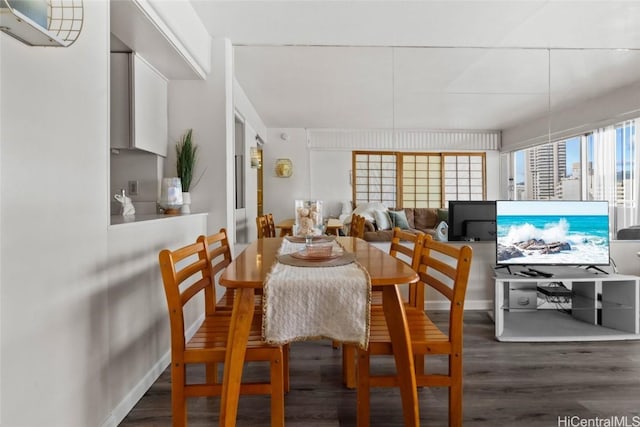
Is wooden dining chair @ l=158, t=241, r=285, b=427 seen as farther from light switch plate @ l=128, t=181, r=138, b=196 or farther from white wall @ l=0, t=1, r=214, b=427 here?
light switch plate @ l=128, t=181, r=138, b=196

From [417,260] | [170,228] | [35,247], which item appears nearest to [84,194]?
[35,247]

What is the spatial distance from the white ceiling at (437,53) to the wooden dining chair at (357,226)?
0.93 metres

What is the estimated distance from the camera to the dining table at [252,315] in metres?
1.27

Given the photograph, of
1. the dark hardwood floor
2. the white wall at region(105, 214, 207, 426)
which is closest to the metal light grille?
the white wall at region(105, 214, 207, 426)

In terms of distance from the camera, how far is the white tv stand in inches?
104

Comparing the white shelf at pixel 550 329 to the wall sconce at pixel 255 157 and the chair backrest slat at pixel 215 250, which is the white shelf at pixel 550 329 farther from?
the wall sconce at pixel 255 157

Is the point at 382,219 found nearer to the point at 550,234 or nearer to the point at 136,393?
the point at 550,234

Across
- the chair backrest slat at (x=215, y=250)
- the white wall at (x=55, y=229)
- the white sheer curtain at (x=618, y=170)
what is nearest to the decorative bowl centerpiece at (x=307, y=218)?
the chair backrest slat at (x=215, y=250)

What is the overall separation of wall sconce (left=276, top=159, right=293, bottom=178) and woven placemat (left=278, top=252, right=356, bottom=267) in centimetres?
230

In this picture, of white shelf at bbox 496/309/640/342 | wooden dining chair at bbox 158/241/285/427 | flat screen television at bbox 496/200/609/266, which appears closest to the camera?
wooden dining chair at bbox 158/241/285/427

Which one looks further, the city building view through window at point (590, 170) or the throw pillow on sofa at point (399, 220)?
the throw pillow on sofa at point (399, 220)

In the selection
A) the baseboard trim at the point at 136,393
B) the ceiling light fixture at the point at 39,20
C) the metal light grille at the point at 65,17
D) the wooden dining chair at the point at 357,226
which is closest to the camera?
the ceiling light fixture at the point at 39,20

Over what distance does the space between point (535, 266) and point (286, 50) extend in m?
2.79

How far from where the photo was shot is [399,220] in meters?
3.32
